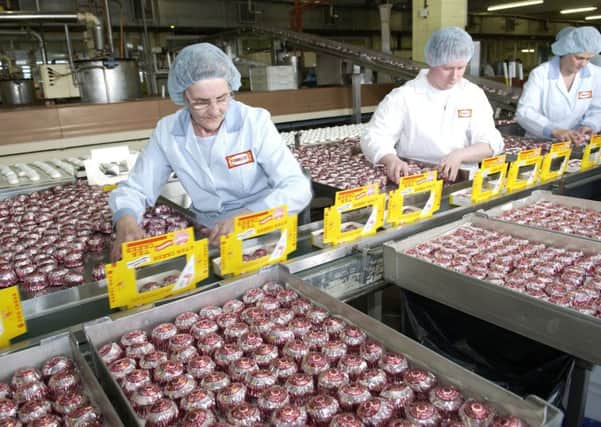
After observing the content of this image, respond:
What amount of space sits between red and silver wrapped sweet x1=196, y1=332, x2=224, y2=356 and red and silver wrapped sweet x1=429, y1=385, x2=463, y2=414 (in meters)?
0.50

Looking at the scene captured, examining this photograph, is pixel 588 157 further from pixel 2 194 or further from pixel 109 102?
pixel 109 102

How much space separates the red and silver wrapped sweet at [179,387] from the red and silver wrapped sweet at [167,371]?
0.02m

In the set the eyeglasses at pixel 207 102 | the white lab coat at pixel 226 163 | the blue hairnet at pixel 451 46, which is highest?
the blue hairnet at pixel 451 46

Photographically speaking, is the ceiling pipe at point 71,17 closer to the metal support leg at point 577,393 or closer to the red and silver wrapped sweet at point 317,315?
the red and silver wrapped sweet at point 317,315

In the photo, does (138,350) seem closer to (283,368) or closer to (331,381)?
(283,368)

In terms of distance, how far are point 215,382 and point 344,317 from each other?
0.37 metres

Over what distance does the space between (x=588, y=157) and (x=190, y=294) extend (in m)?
2.35

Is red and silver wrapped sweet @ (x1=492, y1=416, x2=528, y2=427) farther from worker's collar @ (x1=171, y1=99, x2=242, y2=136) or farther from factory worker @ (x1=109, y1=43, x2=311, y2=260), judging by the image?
worker's collar @ (x1=171, y1=99, x2=242, y2=136)

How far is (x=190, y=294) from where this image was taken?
4.29 feet

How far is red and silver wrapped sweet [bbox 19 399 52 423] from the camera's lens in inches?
35.3

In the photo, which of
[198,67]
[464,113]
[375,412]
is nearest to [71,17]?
[198,67]

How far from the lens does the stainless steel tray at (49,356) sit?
95 cm

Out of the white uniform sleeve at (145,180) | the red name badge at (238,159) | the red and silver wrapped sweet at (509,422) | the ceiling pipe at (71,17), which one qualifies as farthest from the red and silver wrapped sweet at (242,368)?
the ceiling pipe at (71,17)

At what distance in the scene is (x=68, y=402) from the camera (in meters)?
0.92
